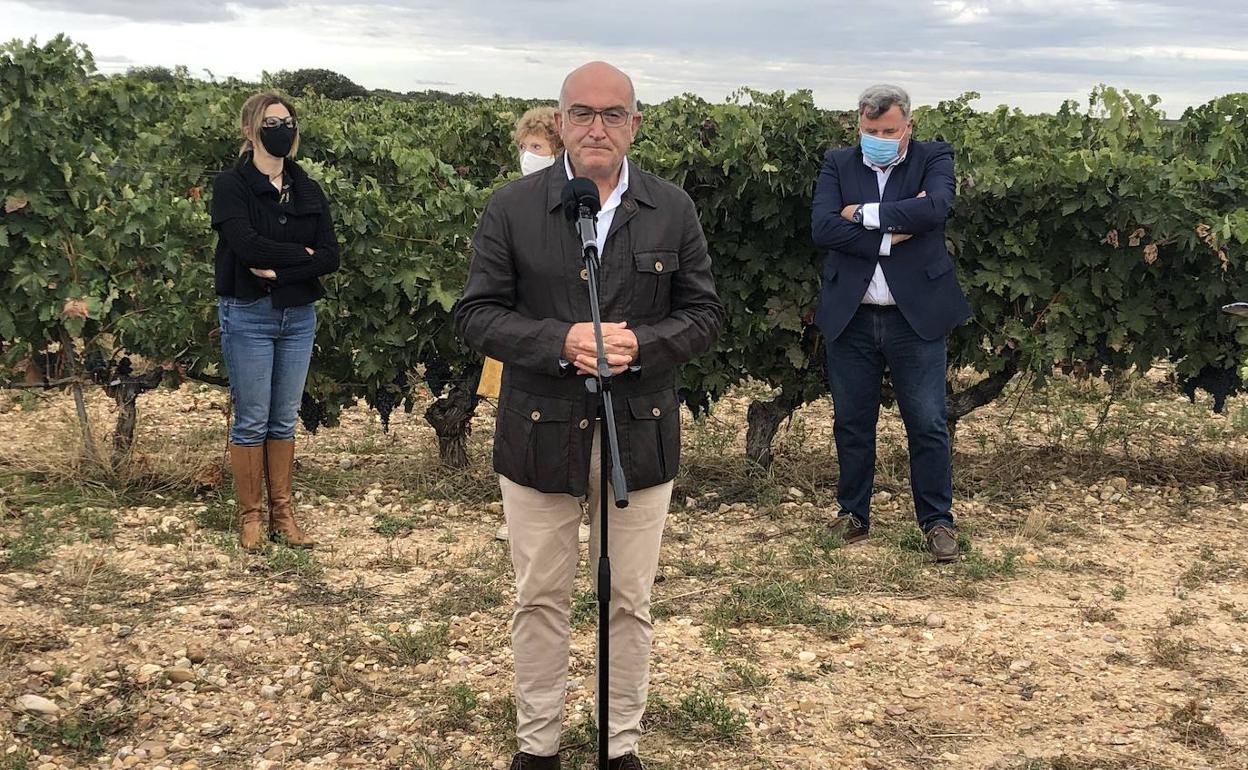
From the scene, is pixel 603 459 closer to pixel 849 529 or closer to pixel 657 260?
pixel 657 260

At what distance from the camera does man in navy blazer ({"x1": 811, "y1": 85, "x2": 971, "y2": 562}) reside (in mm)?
5625

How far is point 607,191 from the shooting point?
133 inches

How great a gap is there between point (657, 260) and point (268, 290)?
109 inches

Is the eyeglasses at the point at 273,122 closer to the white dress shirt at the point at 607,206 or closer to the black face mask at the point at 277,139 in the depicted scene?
the black face mask at the point at 277,139

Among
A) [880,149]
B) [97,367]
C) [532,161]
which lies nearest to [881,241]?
[880,149]

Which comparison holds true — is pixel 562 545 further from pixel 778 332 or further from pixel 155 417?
pixel 155 417

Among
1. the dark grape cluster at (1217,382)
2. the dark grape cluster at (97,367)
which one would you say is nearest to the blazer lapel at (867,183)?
the dark grape cluster at (1217,382)

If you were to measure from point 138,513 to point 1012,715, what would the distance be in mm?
4473

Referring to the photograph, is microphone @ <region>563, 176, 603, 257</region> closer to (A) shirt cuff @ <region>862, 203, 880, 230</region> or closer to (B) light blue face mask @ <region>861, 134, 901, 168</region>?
(A) shirt cuff @ <region>862, 203, 880, 230</region>

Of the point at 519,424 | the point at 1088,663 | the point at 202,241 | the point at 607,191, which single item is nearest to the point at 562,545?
the point at 519,424

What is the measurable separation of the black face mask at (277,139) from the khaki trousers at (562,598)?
2598mm

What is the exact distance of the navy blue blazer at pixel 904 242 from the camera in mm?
5617

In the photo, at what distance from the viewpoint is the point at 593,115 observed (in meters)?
3.22

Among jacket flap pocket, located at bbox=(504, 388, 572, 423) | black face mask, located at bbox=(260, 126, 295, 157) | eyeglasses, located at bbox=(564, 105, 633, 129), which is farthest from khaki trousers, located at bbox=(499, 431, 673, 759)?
black face mask, located at bbox=(260, 126, 295, 157)
